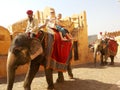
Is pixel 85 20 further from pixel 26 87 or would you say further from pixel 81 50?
pixel 26 87

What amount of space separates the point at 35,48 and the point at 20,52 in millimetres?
527

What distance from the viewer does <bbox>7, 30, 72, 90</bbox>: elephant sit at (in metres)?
5.30

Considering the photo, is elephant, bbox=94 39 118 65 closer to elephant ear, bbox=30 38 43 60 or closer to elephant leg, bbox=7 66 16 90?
elephant ear, bbox=30 38 43 60

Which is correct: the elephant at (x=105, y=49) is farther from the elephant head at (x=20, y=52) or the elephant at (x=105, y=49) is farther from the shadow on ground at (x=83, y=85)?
the elephant head at (x=20, y=52)

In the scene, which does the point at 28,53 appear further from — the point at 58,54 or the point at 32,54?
the point at 58,54

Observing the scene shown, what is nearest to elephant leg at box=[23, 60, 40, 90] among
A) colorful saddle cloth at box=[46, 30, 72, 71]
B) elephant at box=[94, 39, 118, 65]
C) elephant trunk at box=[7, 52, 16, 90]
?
colorful saddle cloth at box=[46, 30, 72, 71]

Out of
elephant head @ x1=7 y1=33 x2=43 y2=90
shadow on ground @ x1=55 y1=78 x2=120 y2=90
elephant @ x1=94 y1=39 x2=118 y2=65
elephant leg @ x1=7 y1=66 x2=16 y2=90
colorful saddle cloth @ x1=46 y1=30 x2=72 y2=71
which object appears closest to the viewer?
elephant leg @ x1=7 y1=66 x2=16 y2=90

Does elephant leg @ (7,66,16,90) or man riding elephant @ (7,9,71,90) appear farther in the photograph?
man riding elephant @ (7,9,71,90)

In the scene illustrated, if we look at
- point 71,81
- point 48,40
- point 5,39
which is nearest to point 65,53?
point 48,40

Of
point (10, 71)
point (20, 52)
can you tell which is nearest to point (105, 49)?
point (20, 52)

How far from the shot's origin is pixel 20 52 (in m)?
5.50

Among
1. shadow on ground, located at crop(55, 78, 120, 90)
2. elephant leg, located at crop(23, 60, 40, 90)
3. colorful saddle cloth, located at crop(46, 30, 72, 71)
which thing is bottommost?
shadow on ground, located at crop(55, 78, 120, 90)

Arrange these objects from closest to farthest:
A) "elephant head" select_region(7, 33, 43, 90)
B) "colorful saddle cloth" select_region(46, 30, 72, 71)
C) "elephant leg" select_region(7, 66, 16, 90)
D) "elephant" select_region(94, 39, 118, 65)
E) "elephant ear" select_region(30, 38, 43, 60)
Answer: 1. "elephant leg" select_region(7, 66, 16, 90)
2. "elephant head" select_region(7, 33, 43, 90)
3. "elephant ear" select_region(30, 38, 43, 60)
4. "colorful saddle cloth" select_region(46, 30, 72, 71)
5. "elephant" select_region(94, 39, 118, 65)

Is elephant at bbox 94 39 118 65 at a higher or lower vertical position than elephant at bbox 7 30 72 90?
lower
